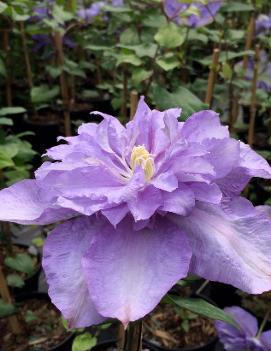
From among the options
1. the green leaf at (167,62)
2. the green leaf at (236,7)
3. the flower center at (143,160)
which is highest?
the green leaf at (236,7)

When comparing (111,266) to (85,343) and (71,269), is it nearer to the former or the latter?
(71,269)

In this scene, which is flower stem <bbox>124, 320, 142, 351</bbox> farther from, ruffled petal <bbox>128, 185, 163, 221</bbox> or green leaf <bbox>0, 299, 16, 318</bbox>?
green leaf <bbox>0, 299, 16, 318</bbox>

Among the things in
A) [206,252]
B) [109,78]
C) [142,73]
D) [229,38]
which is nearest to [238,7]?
[229,38]

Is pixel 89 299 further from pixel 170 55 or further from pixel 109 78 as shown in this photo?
pixel 109 78

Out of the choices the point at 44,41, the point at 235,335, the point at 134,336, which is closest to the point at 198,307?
the point at 134,336

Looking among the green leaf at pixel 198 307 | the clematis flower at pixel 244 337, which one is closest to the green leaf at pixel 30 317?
the clematis flower at pixel 244 337

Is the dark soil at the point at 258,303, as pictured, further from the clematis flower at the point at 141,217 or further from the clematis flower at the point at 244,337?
the clematis flower at the point at 141,217

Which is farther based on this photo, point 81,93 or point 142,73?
point 81,93
